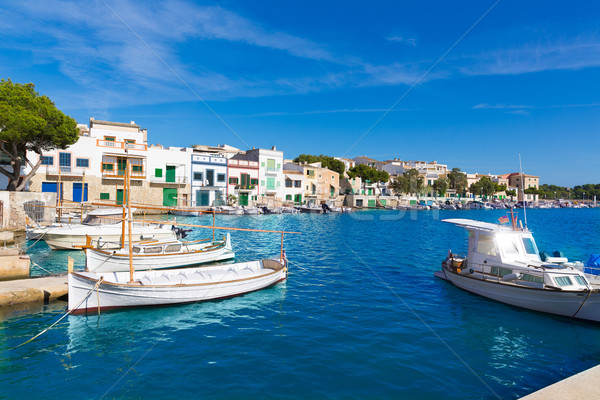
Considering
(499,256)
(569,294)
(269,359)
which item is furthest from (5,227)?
(569,294)

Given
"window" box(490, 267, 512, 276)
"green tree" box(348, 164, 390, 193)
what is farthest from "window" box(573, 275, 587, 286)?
"green tree" box(348, 164, 390, 193)

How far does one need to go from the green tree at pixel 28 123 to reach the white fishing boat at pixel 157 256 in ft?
59.9

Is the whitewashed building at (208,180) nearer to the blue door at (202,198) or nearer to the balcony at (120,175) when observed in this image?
the blue door at (202,198)

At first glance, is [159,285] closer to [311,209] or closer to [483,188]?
[311,209]

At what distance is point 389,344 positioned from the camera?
11.0 metres

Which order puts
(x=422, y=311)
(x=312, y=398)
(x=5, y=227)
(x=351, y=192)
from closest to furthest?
(x=312, y=398) < (x=422, y=311) < (x=5, y=227) < (x=351, y=192)

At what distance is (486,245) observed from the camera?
1628cm

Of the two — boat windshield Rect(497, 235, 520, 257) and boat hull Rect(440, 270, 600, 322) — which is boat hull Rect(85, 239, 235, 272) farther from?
boat windshield Rect(497, 235, 520, 257)

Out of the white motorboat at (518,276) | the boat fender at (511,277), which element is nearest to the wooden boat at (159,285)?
the white motorboat at (518,276)

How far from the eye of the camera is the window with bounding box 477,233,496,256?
52.5 feet

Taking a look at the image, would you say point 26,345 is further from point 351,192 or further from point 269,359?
point 351,192

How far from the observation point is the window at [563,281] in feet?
42.9

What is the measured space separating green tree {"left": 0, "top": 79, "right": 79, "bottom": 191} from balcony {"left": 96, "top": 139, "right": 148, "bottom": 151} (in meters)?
11.6

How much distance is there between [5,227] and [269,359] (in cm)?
2635
